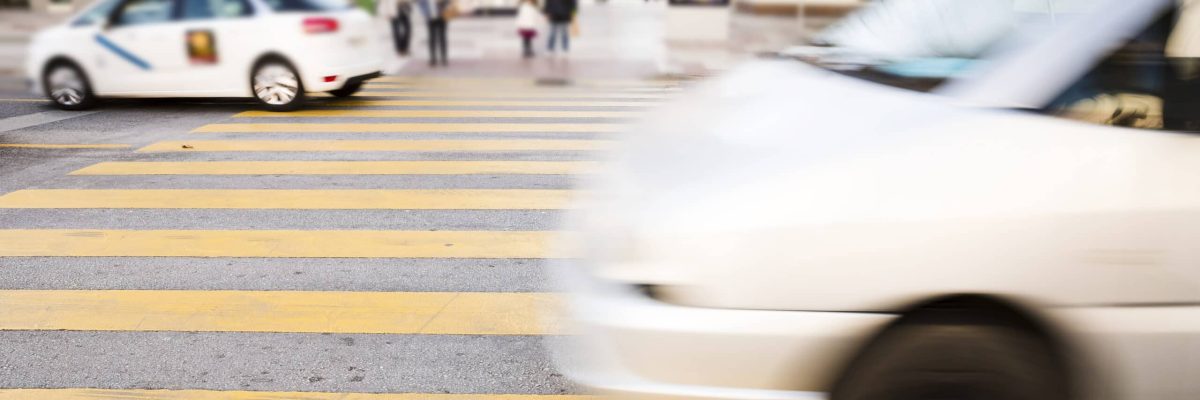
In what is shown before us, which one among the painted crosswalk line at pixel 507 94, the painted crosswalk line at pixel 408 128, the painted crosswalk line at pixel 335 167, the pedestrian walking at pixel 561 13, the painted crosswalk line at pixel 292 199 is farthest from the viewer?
the pedestrian walking at pixel 561 13

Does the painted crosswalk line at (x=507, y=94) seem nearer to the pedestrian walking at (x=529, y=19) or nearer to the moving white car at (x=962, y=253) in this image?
the pedestrian walking at (x=529, y=19)

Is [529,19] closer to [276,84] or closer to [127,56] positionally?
[276,84]

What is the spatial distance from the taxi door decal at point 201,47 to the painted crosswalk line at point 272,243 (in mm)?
5557

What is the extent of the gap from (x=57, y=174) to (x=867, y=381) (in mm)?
6888

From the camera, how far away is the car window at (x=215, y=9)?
11195 millimetres

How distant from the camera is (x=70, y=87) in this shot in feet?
37.1

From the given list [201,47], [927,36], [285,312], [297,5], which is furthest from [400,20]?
[927,36]

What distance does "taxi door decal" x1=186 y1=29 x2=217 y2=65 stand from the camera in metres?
11.1

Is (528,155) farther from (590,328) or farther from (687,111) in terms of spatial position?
(590,328)

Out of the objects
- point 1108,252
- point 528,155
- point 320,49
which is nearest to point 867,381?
point 1108,252

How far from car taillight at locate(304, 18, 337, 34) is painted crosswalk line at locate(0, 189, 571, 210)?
4533mm

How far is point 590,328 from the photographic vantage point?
275 centimetres

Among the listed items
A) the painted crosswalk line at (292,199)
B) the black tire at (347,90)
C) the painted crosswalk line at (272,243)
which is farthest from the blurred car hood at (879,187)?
the black tire at (347,90)

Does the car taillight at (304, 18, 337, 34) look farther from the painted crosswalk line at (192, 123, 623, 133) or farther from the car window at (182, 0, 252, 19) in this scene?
the painted crosswalk line at (192, 123, 623, 133)
